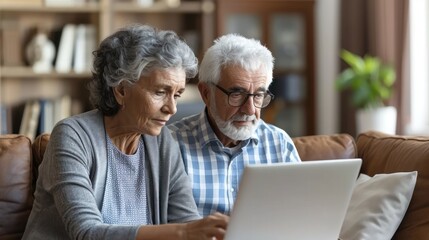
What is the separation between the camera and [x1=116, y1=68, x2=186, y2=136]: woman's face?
2.15 meters

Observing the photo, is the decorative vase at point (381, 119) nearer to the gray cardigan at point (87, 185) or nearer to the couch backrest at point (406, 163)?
the couch backrest at point (406, 163)

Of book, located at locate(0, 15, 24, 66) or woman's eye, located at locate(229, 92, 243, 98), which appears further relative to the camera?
book, located at locate(0, 15, 24, 66)

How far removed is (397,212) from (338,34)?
3603 mm

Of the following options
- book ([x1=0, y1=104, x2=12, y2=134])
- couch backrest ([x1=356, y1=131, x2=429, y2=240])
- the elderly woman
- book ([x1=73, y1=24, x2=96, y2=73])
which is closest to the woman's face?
the elderly woman

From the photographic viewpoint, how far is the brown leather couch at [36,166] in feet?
7.95

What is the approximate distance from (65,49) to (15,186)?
3103 mm

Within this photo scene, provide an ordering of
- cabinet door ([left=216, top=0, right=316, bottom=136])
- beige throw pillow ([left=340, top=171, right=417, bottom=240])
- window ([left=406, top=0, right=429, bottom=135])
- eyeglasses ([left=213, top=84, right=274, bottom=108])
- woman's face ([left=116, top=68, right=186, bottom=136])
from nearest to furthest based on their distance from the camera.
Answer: woman's face ([left=116, top=68, right=186, bottom=136]) → beige throw pillow ([left=340, top=171, right=417, bottom=240]) → eyeglasses ([left=213, top=84, right=274, bottom=108]) → window ([left=406, top=0, right=429, bottom=135]) → cabinet door ([left=216, top=0, right=316, bottom=136])

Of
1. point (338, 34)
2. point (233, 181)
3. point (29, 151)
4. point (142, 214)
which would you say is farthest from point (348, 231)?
point (338, 34)

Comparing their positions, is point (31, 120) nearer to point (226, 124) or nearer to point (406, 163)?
point (226, 124)

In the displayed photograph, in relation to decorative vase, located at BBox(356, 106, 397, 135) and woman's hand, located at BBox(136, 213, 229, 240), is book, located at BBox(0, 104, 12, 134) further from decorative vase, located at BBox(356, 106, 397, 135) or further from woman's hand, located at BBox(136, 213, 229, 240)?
woman's hand, located at BBox(136, 213, 229, 240)

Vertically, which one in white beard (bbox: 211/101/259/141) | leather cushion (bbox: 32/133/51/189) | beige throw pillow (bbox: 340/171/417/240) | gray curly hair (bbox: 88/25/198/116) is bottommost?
beige throw pillow (bbox: 340/171/417/240)

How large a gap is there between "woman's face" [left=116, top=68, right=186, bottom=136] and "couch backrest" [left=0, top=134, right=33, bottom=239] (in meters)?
0.50

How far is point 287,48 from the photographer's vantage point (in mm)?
5773

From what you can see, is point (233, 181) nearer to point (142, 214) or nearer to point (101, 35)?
point (142, 214)
